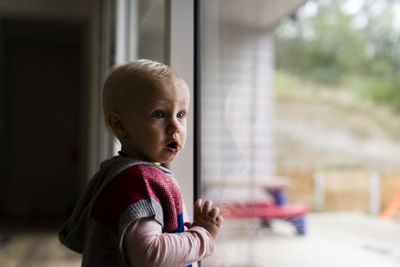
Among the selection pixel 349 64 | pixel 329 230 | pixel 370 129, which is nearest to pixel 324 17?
pixel 349 64

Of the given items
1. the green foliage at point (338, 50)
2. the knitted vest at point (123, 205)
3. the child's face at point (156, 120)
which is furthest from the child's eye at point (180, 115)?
the green foliage at point (338, 50)

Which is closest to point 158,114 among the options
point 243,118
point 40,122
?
point 243,118

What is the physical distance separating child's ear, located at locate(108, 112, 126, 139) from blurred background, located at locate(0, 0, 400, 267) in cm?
35

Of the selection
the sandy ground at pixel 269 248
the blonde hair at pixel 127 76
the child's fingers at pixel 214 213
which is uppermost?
the blonde hair at pixel 127 76

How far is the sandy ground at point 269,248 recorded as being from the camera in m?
1.06

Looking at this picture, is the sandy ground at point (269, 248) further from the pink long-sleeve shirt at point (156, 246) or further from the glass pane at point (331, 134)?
the pink long-sleeve shirt at point (156, 246)

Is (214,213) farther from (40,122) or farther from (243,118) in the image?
(40,122)

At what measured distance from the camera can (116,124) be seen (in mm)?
750

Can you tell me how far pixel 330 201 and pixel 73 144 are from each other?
15.7 feet

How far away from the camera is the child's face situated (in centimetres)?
71

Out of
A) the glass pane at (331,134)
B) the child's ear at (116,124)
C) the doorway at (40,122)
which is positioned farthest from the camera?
the doorway at (40,122)

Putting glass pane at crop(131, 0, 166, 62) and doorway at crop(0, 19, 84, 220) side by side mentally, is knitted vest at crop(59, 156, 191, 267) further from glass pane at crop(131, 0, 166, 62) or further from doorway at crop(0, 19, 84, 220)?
doorway at crop(0, 19, 84, 220)

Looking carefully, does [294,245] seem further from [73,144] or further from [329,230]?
[73,144]

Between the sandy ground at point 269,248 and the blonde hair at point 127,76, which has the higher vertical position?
the blonde hair at point 127,76
